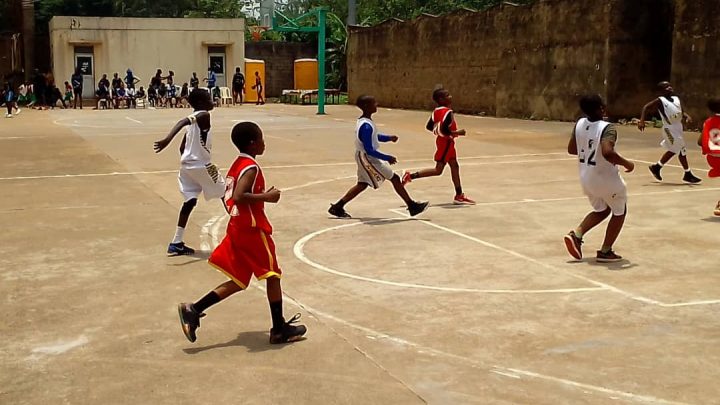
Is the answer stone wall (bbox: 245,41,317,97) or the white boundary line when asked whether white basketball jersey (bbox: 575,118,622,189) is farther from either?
stone wall (bbox: 245,41,317,97)

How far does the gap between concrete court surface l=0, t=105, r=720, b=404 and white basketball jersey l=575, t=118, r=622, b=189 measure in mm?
758

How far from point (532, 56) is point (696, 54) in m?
6.42

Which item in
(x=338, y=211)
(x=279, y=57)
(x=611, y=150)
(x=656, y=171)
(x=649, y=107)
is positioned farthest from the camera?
(x=279, y=57)

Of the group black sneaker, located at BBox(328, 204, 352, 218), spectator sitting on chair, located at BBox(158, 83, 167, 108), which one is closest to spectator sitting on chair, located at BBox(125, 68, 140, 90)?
spectator sitting on chair, located at BBox(158, 83, 167, 108)

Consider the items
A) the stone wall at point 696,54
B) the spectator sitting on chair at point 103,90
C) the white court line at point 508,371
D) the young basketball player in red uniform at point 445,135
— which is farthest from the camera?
the spectator sitting on chair at point 103,90

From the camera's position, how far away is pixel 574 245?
25.3 ft

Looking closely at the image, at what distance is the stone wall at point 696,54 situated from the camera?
68.8 ft

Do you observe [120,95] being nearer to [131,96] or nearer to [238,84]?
[131,96]

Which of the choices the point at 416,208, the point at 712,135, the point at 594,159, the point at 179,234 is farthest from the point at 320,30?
the point at 594,159

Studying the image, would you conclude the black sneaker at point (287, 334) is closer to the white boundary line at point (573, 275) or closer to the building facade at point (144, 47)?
the white boundary line at point (573, 275)

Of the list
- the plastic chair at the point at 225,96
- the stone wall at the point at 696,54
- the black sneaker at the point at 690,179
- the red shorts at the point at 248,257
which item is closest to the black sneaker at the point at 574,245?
the red shorts at the point at 248,257

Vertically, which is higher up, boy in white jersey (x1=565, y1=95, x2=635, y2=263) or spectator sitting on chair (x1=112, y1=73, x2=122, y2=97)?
spectator sitting on chair (x1=112, y1=73, x2=122, y2=97)

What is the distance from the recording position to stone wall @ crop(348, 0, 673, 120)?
2398 cm

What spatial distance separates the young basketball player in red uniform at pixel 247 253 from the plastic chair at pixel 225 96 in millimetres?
34700
